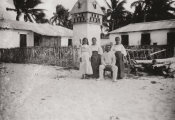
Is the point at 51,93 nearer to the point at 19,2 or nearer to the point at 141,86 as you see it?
the point at 141,86

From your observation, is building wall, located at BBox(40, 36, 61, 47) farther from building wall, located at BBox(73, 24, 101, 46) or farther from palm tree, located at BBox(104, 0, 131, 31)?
palm tree, located at BBox(104, 0, 131, 31)

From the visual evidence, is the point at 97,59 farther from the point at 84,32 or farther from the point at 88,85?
the point at 84,32

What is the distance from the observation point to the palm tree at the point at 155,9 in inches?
1238

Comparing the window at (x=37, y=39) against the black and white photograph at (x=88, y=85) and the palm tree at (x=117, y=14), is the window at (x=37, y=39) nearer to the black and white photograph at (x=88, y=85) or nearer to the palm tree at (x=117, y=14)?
the black and white photograph at (x=88, y=85)

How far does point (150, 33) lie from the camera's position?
2312 centimetres

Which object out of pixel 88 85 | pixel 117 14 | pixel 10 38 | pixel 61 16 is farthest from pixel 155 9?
pixel 88 85

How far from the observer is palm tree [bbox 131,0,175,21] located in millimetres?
31438

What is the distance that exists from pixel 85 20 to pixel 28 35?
6.82 metres

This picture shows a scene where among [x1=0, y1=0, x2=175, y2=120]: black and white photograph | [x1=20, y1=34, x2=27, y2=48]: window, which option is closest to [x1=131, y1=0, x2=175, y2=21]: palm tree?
[x1=20, y1=34, x2=27, y2=48]: window

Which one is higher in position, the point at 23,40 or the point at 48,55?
the point at 23,40

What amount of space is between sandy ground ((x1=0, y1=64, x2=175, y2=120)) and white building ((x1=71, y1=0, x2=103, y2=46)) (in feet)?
67.4

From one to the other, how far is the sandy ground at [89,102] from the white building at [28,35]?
15.7 meters

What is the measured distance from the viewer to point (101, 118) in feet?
13.9

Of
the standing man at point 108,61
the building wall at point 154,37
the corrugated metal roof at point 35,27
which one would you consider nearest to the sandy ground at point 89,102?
the standing man at point 108,61
